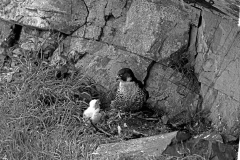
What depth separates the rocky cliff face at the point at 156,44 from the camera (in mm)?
5926

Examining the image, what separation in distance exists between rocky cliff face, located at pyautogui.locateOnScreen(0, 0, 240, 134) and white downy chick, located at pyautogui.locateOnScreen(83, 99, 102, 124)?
0.62m

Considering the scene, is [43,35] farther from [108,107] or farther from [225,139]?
[225,139]

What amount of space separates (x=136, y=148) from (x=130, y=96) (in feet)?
4.48

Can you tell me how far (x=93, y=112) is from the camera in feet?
21.1

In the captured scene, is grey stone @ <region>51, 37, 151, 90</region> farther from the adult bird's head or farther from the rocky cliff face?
the adult bird's head

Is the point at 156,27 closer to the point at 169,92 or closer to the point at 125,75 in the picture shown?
the point at 125,75

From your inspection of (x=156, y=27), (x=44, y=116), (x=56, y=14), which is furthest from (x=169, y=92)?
(x=56, y=14)

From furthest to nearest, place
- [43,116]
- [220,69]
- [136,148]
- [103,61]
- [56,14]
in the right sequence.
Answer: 1. [56,14]
2. [103,61]
3. [43,116]
4. [220,69]
5. [136,148]

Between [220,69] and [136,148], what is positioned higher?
[220,69]

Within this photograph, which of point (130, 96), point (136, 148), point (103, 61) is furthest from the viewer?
point (103, 61)

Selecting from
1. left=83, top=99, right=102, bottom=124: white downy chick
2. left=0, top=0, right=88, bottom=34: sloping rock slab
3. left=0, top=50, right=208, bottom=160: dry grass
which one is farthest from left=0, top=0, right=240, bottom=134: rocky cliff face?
left=83, top=99, right=102, bottom=124: white downy chick

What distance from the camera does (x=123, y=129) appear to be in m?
6.33

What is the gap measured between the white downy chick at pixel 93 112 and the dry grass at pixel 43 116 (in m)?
0.10

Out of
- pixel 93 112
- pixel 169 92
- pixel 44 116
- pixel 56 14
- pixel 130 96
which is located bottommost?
pixel 44 116
